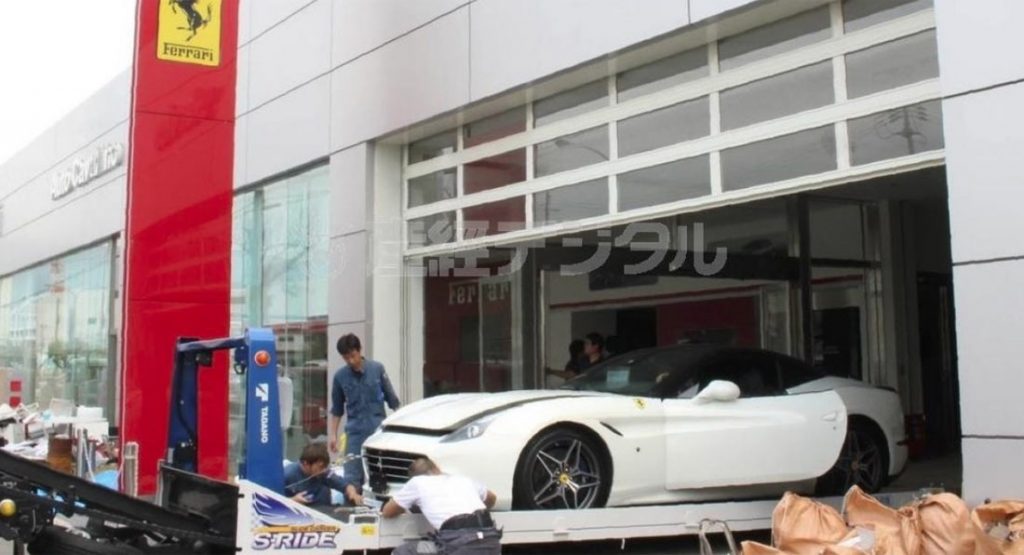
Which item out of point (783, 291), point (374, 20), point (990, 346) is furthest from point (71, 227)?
point (990, 346)

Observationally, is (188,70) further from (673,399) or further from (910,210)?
(910,210)

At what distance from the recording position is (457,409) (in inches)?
279

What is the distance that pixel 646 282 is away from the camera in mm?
14938

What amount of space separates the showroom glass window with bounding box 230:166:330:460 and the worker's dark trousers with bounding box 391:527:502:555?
6870mm

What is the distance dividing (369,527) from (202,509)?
113 centimetres

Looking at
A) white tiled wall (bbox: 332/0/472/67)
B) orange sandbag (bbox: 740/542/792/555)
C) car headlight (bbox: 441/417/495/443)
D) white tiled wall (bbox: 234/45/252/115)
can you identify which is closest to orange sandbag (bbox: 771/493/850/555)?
orange sandbag (bbox: 740/542/792/555)

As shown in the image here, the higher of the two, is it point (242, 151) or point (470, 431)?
point (242, 151)

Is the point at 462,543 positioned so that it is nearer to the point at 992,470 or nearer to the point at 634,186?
the point at 992,470

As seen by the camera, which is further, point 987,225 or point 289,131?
point 289,131

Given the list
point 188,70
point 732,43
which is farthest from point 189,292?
point 732,43

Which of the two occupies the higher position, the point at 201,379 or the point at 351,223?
the point at 351,223

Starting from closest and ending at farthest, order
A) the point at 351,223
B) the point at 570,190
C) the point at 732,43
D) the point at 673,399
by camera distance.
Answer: the point at 673,399
the point at 732,43
the point at 570,190
the point at 351,223

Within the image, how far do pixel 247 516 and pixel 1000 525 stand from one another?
4.29 metres

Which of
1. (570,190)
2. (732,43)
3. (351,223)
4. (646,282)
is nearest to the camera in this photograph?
(732,43)
